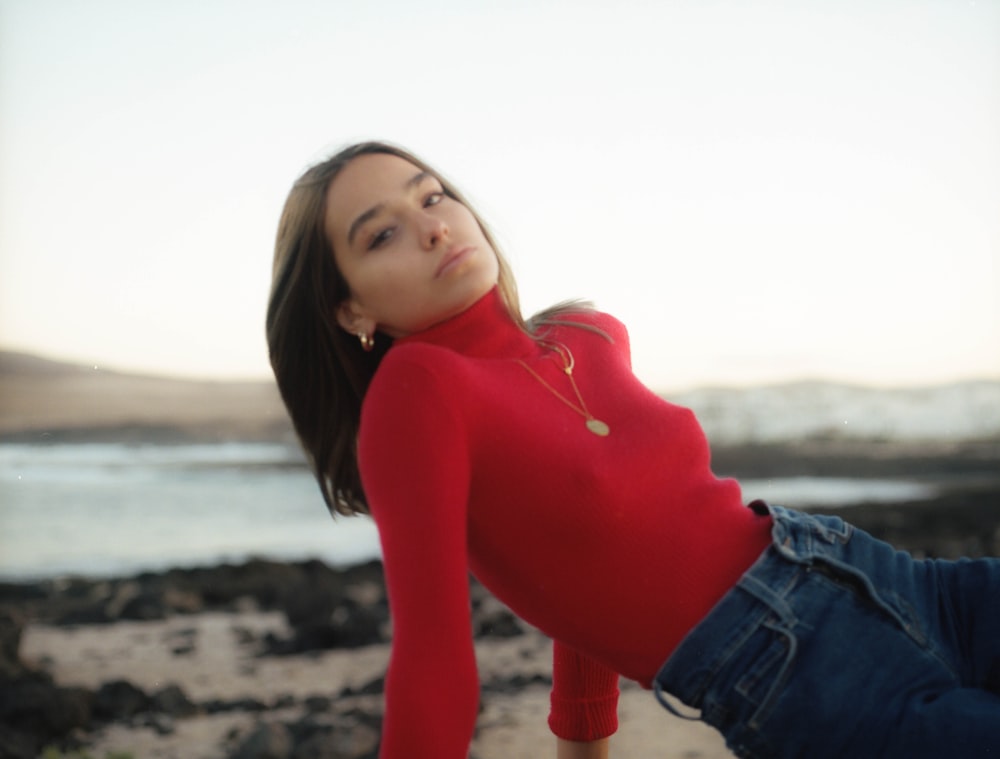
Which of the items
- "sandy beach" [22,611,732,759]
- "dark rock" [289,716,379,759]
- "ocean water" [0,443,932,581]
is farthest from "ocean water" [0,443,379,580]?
"dark rock" [289,716,379,759]

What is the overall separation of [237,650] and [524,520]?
419cm

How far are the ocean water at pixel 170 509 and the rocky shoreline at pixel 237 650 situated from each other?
4.22ft

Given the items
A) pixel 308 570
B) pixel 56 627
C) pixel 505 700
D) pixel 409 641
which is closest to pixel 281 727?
pixel 505 700

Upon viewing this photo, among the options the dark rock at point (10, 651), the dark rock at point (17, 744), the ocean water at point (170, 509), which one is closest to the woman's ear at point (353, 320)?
the dark rock at point (17, 744)

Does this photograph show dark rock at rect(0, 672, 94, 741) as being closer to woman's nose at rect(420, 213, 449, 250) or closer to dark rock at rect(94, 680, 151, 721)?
dark rock at rect(94, 680, 151, 721)

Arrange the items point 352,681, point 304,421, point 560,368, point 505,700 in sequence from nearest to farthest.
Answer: point 560,368
point 304,421
point 505,700
point 352,681

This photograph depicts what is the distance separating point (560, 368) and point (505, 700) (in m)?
2.74

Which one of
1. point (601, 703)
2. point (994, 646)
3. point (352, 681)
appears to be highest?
point (994, 646)

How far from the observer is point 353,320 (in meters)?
Result: 2.00

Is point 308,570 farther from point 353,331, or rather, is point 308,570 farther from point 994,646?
point 994,646

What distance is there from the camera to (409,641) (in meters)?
1.52

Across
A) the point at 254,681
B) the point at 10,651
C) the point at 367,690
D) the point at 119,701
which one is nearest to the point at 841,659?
the point at 367,690

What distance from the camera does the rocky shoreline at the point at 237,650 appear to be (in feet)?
13.2

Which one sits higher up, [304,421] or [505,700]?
[304,421]
